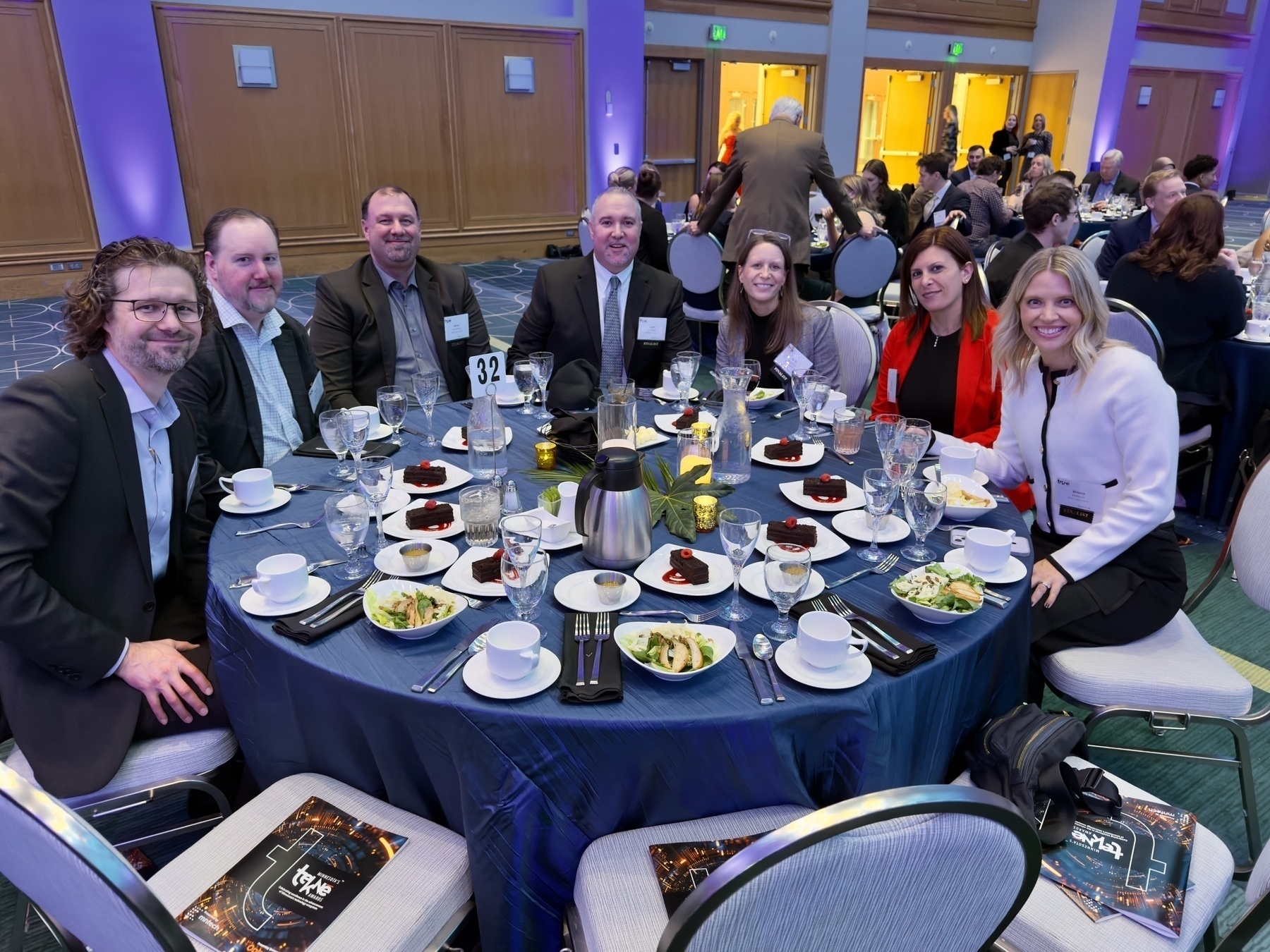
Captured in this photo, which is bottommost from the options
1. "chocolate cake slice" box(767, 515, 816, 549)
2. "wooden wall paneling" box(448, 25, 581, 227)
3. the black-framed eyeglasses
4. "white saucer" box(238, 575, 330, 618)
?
"white saucer" box(238, 575, 330, 618)

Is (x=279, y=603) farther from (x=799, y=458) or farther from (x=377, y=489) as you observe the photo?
(x=799, y=458)

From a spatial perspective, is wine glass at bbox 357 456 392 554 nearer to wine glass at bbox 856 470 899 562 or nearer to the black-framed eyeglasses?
the black-framed eyeglasses

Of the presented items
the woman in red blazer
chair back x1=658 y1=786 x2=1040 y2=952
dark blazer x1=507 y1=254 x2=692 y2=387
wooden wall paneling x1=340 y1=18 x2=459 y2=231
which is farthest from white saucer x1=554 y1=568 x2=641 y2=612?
wooden wall paneling x1=340 y1=18 x2=459 y2=231

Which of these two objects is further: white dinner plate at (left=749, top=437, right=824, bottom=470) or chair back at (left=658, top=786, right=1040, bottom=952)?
white dinner plate at (left=749, top=437, right=824, bottom=470)

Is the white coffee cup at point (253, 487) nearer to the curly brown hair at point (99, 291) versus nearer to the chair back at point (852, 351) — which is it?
the curly brown hair at point (99, 291)

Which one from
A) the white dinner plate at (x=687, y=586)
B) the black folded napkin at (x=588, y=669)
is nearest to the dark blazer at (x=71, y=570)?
the black folded napkin at (x=588, y=669)

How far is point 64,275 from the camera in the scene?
8359mm

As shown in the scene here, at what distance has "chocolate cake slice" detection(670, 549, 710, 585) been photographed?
1671 millimetres

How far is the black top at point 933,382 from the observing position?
3.00m

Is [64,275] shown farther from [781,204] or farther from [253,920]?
[253,920]

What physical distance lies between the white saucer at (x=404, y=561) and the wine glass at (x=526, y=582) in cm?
25

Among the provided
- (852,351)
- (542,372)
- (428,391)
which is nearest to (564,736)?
(428,391)

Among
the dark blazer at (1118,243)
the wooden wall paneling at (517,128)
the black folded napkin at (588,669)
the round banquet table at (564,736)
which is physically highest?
the wooden wall paneling at (517,128)

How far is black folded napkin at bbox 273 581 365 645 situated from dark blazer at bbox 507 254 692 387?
2.04 metres
